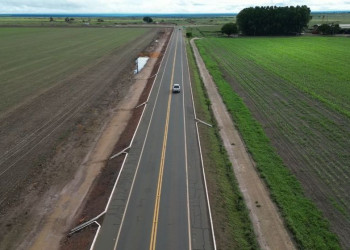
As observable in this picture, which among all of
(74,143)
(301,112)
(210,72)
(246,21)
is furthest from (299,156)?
(246,21)

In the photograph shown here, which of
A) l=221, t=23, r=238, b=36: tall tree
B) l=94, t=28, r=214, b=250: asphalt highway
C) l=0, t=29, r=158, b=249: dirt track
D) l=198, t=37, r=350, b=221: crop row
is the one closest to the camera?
l=94, t=28, r=214, b=250: asphalt highway

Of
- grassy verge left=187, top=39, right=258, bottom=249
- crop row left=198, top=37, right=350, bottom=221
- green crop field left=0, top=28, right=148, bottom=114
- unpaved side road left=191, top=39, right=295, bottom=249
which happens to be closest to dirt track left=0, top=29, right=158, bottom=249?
green crop field left=0, top=28, right=148, bottom=114

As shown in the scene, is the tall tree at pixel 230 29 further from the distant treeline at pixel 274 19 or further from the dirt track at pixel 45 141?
the dirt track at pixel 45 141

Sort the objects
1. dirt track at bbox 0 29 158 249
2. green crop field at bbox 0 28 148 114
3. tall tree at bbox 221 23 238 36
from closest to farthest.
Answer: dirt track at bbox 0 29 158 249 < green crop field at bbox 0 28 148 114 < tall tree at bbox 221 23 238 36

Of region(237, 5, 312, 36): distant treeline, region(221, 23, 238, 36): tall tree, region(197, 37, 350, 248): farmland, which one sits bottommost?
region(197, 37, 350, 248): farmland

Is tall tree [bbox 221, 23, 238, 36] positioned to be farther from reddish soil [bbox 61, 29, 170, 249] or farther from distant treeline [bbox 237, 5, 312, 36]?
reddish soil [bbox 61, 29, 170, 249]

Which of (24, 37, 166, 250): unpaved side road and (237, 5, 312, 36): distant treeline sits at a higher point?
(237, 5, 312, 36): distant treeline

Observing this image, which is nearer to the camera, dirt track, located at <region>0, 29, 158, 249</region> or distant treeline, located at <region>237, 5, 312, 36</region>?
dirt track, located at <region>0, 29, 158, 249</region>

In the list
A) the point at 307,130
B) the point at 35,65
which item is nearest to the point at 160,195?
the point at 307,130

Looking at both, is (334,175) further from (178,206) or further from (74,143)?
(74,143)
